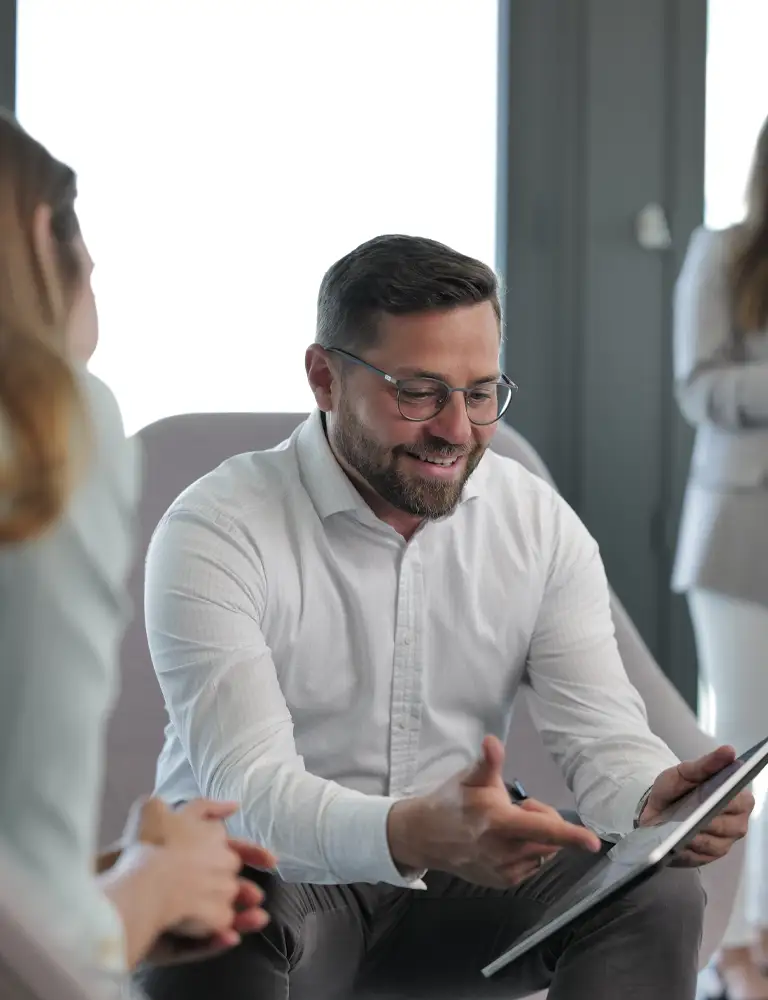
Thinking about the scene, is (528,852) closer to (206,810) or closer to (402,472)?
(206,810)

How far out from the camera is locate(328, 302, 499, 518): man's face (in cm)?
86

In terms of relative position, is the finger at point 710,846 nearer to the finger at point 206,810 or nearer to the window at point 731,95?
the finger at point 206,810

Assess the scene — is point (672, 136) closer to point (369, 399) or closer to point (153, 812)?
point (369, 399)

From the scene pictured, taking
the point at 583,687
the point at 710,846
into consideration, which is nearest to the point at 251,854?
the point at 710,846

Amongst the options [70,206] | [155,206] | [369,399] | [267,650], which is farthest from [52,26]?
[70,206]

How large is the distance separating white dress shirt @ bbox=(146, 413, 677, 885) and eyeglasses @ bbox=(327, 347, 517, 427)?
0.30ft

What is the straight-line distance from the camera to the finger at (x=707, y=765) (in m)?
0.76

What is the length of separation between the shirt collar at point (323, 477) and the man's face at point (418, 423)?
1cm

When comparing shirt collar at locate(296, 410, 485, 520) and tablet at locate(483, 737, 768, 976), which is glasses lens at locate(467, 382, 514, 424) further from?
tablet at locate(483, 737, 768, 976)

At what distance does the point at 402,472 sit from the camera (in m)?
0.92

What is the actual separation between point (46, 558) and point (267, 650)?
482 millimetres

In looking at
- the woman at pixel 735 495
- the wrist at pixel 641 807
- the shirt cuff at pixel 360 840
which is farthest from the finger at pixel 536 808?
the woman at pixel 735 495

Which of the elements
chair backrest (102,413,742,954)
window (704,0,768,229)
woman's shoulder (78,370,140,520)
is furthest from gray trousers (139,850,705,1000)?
window (704,0,768,229)

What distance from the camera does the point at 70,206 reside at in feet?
1.30
